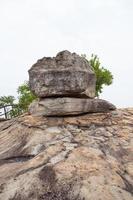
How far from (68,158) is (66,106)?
1.86m

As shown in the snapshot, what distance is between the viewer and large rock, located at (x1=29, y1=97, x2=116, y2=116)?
10.8 meters

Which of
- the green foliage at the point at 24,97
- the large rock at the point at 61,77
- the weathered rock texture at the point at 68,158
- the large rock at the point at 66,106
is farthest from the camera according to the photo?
the green foliage at the point at 24,97

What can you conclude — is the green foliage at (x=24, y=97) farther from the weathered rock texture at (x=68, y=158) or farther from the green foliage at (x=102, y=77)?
the weathered rock texture at (x=68, y=158)

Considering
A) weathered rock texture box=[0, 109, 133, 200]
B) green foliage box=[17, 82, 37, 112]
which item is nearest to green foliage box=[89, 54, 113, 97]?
green foliage box=[17, 82, 37, 112]

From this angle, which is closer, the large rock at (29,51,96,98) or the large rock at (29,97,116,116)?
the large rock at (29,97,116,116)

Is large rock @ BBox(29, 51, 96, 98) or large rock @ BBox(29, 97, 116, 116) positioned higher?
large rock @ BBox(29, 51, 96, 98)

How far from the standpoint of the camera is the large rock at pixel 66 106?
35.5 ft

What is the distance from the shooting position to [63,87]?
1094 cm

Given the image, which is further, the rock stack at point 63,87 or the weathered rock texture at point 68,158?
the rock stack at point 63,87

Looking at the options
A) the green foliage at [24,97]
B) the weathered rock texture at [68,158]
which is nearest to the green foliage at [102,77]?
the green foliage at [24,97]

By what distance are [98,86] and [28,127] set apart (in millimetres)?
16838

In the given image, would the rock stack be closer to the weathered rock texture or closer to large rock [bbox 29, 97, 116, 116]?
large rock [bbox 29, 97, 116, 116]

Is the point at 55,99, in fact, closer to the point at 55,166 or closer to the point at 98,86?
the point at 55,166

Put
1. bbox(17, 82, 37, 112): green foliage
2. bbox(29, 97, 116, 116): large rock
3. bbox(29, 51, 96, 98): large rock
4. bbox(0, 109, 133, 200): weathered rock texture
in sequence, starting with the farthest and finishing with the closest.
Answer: bbox(17, 82, 37, 112): green foliage, bbox(29, 51, 96, 98): large rock, bbox(29, 97, 116, 116): large rock, bbox(0, 109, 133, 200): weathered rock texture
